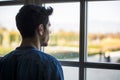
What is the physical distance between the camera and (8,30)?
286 cm

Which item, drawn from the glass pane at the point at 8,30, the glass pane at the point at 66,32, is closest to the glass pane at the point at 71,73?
the glass pane at the point at 66,32

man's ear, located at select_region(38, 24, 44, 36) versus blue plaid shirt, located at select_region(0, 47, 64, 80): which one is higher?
man's ear, located at select_region(38, 24, 44, 36)

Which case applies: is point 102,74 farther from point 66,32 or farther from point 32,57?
point 32,57

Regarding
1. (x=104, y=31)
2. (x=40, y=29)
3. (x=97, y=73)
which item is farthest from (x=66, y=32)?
(x=40, y=29)

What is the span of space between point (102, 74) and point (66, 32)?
0.62m

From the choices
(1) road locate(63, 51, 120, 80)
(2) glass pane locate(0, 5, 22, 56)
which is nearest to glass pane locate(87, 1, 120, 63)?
(1) road locate(63, 51, 120, 80)

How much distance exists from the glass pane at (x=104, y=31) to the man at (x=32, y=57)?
1.28 meters

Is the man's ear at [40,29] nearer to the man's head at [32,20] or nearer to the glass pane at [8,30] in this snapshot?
the man's head at [32,20]

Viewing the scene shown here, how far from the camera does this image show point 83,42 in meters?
2.39

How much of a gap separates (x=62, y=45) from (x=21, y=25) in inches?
56.0

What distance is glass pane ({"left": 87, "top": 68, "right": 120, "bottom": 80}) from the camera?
2.30m

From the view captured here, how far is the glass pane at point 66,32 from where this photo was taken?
2479mm

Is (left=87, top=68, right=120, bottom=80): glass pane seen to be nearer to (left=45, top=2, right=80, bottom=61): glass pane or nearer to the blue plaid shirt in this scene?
(left=45, top=2, right=80, bottom=61): glass pane

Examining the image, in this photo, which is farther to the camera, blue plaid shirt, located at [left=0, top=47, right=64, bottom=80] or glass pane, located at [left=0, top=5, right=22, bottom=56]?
glass pane, located at [left=0, top=5, right=22, bottom=56]
